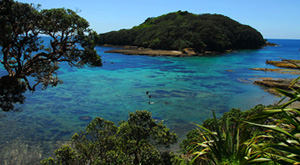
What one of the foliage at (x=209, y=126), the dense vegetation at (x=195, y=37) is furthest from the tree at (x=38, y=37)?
the dense vegetation at (x=195, y=37)

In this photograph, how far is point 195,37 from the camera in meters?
117

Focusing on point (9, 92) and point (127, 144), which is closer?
point (127, 144)

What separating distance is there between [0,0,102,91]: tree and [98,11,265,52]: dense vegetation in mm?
101663

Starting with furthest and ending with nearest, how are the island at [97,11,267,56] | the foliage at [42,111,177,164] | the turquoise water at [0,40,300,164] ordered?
1. the island at [97,11,267,56]
2. the turquoise water at [0,40,300,164]
3. the foliage at [42,111,177,164]

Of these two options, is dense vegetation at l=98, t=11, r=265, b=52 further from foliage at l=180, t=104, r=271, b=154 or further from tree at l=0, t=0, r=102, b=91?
tree at l=0, t=0, r=102, b=91

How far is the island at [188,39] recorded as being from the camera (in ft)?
380

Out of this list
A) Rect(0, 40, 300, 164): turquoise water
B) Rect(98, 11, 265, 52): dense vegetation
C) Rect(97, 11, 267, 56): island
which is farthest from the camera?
Rect(98, 11, 265, 52): dense vegetation

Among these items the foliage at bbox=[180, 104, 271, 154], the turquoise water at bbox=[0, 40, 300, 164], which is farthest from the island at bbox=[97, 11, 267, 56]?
the foliage at bbox=[180, 104, 271, 154]

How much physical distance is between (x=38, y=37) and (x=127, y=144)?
8694 millimetres

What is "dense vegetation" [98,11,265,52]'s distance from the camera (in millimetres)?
119250

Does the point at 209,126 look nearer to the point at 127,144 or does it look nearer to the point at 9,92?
the point at 127,144

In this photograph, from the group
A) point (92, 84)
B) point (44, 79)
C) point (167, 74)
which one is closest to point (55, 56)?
point (44, 79)

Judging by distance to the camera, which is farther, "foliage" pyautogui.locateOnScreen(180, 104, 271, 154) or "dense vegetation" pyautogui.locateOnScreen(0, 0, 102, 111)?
"foliage" pyautogui.locateOnScreen(180, 104, 271, 154)

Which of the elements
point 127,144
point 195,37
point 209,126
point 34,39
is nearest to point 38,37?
point 34,39
